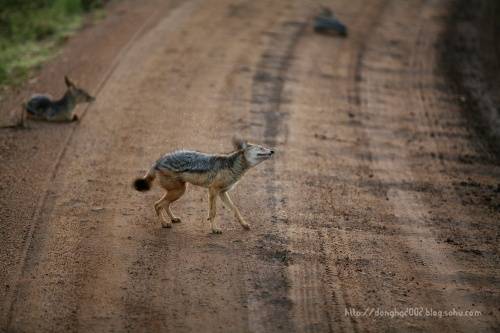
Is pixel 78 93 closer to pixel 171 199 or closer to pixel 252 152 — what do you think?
pixel 171 199

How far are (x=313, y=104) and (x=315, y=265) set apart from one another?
734 cm

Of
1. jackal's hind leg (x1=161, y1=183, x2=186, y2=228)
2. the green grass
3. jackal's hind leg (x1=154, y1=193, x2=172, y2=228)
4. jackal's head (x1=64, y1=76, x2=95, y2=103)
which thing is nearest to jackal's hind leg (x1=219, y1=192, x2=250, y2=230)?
jackal's hind leg (x1=161, y1=183, x2=186, y2=228)

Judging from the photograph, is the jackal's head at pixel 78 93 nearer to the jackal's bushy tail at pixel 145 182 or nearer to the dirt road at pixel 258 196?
the dirt road at pixel 258 196

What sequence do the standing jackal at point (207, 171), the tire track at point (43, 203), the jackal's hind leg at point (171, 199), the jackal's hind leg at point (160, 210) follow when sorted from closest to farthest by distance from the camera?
the tire track at point (43, 203), the standing jackal at point (207, 171), the jackal's hind leg at point (171, 199), the jackal's hind leg at point (160, 210)

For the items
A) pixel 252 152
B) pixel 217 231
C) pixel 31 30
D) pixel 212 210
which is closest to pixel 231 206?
pixel 212 210

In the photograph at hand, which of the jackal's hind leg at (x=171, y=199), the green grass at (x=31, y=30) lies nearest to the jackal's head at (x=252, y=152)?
the jackal's hind leg at (x=171, y=199)

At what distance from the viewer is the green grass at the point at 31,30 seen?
18.4 m

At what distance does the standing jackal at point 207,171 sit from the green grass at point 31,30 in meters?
8.18

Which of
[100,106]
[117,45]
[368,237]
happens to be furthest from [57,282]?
[117,45]

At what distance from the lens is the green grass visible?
18.4 metres

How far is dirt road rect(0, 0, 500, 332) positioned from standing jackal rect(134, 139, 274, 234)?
571mm

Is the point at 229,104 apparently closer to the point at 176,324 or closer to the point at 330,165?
the point at 330,165

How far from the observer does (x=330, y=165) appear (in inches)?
549

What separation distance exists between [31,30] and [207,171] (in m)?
11.9
